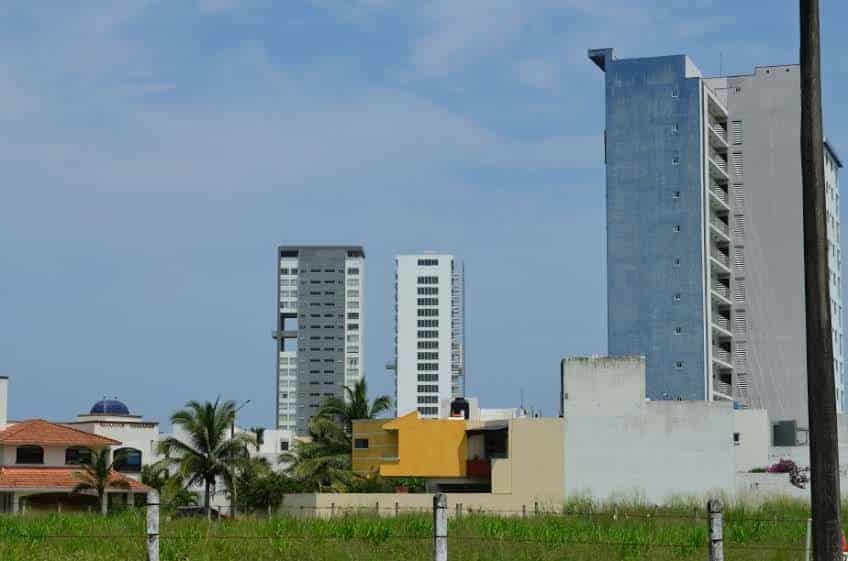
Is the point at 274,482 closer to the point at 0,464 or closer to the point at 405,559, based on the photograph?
the point at 0,464

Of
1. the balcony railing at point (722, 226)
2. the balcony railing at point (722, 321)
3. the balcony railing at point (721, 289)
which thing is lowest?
the balcony railing at point (722, 321)

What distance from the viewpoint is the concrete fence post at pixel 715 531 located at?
57.2 ft

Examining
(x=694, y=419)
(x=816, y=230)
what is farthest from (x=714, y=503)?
(x=694, y=419)

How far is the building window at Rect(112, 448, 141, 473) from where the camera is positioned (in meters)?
87.2

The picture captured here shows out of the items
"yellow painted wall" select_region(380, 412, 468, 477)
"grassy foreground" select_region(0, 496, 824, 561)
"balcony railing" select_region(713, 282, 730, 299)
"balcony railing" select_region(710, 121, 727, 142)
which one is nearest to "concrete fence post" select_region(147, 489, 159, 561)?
"grassy foreground" select_region(0, 496, 824, 561)

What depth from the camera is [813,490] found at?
50.1ft

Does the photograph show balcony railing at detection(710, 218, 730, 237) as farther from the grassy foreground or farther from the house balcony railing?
the grassy foreground

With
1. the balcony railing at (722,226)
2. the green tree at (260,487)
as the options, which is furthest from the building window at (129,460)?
the balcony railing at (722,226)

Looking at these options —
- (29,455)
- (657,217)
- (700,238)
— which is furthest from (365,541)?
(657,217)

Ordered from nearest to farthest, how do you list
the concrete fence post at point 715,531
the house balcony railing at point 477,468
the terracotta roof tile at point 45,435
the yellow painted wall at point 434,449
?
the concrete fence post at point 715,531
the house balcony railing at point 477,468
the yellow painted wall at point 434,449
the terracotta roof tile at point 45,435

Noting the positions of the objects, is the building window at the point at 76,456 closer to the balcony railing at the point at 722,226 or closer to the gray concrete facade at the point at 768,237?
the gray concrete facade at the point at 768,237

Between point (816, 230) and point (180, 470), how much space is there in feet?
182

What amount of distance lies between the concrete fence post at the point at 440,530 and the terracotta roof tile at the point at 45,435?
5335 cm

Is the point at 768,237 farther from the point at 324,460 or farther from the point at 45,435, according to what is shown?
the point at 45,435
